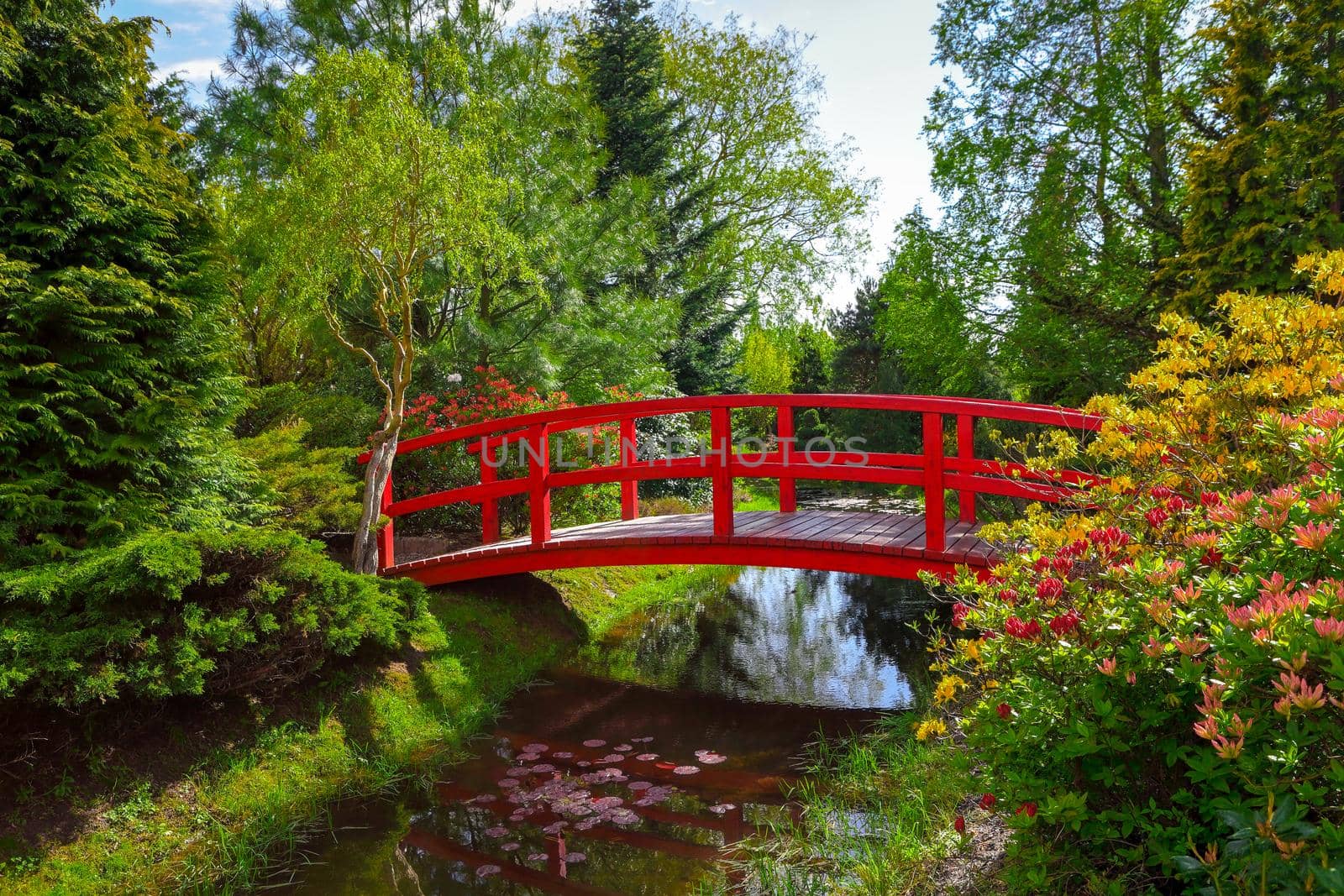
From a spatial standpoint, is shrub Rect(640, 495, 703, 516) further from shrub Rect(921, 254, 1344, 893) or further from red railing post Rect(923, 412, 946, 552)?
shrub Rect(921, 254, 1344, 893)

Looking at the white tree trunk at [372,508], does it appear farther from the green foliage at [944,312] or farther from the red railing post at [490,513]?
the green foliage at [944,312]

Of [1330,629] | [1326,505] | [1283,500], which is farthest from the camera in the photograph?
[1283,500]

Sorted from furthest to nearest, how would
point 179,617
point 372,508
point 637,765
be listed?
1. point 372,508
2. point 637,765
3. point 179,617

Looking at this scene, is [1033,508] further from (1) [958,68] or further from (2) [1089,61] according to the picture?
(1) [958,68]

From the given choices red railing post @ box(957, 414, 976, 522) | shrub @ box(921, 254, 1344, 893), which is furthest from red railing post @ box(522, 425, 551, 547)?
shrub @ box(921, 254, 1344, 893)

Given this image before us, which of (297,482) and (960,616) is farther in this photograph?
(297,482)

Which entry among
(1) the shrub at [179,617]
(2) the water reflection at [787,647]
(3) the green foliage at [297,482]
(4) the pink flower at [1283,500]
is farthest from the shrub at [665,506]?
(4) the pink flower at [1283,500]

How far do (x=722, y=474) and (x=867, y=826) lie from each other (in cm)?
295

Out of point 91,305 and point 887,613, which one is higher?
point 91,305

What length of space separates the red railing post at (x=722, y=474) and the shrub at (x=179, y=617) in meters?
2.53

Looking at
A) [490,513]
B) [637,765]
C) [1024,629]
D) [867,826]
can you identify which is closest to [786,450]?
[637,765]

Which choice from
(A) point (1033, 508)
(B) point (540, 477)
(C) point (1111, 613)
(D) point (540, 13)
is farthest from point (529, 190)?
(C) point (1111, 613)

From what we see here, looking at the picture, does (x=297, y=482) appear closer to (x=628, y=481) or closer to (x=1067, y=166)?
(x=628, y=481)

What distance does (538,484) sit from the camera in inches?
277
